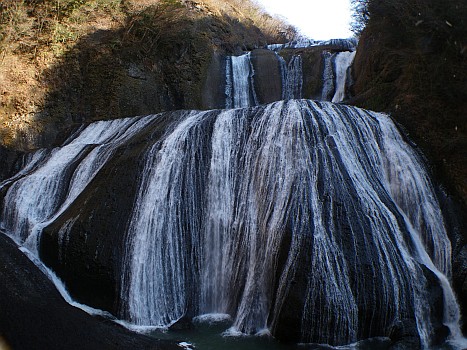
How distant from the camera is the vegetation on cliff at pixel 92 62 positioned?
14461 mm

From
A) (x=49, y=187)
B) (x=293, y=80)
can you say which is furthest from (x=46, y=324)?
(x=293, y=80)

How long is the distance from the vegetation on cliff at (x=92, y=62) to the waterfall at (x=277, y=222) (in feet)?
Answer: 15.6

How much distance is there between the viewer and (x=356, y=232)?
295 inches

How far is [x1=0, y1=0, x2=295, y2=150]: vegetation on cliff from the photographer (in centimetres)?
1446

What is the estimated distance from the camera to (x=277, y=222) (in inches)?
311

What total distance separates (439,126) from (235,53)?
11774mm

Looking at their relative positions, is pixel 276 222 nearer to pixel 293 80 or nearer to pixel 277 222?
pixel 277 222

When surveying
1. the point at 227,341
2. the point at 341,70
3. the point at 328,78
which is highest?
the point at 341,70

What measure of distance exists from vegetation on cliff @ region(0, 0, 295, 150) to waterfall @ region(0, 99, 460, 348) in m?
4.74

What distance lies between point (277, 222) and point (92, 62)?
1134 centimetres

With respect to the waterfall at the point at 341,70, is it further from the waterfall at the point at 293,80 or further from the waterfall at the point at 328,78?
the waterfall at the point at 293,80

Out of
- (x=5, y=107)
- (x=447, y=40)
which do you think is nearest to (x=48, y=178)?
(x=5, y=107)

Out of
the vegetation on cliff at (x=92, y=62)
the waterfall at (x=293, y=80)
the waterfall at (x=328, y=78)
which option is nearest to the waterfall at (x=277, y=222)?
the vegetation on cliff at (x=92, y=62)

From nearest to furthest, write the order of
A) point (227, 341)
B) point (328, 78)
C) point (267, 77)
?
1. point (227, 341)
2. point (328, 78)
3. point (267, 77)
